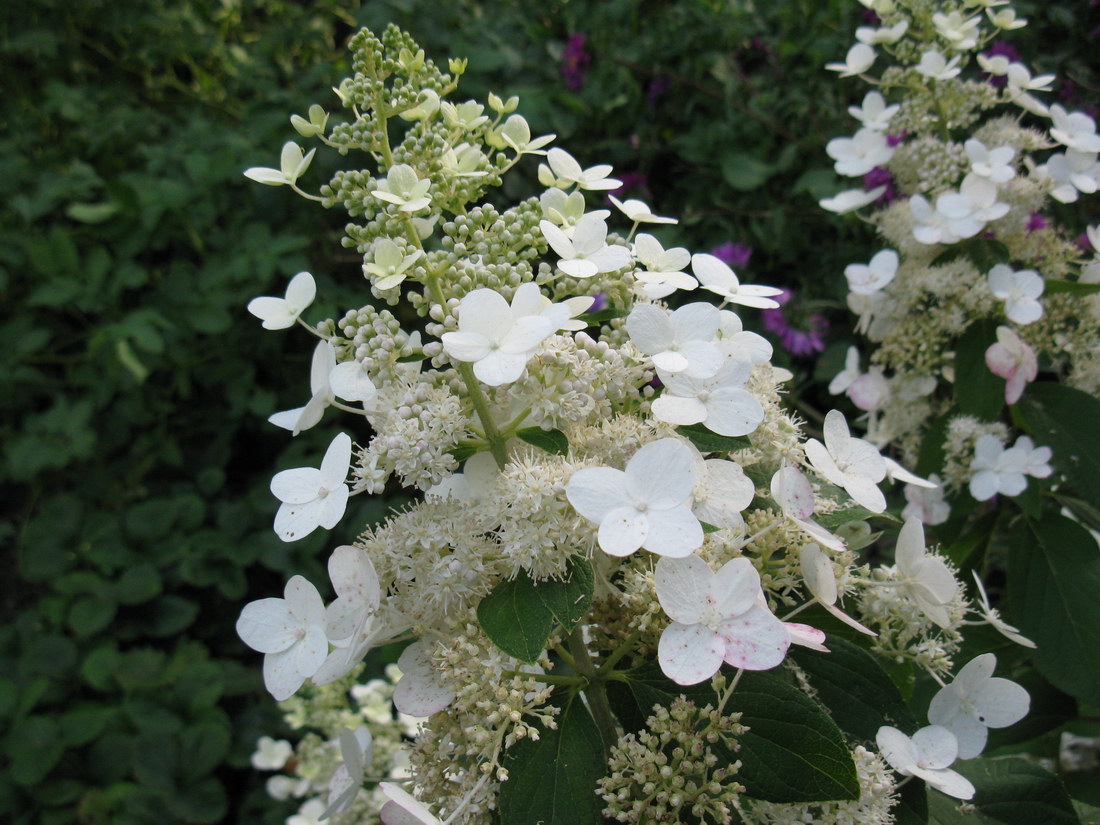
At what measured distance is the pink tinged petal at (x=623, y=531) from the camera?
58 centimetres

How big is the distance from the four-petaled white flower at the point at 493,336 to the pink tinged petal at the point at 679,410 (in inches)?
4.0

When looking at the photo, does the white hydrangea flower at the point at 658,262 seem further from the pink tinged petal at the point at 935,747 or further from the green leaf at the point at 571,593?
the pink tinged petal at the point at 935,747

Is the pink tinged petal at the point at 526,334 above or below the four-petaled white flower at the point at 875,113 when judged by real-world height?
Answer: below

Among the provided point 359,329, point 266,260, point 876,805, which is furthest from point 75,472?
point 876,805

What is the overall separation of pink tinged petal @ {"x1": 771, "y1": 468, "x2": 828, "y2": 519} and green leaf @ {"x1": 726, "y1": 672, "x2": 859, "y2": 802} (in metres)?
0.13

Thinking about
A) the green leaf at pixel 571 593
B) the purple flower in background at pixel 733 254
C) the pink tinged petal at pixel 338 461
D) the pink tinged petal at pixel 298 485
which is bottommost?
the purple flower in background at pixel 733 254

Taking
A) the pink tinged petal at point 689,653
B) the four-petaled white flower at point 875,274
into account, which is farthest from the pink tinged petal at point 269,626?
the four-petaled white flower at point 875,274

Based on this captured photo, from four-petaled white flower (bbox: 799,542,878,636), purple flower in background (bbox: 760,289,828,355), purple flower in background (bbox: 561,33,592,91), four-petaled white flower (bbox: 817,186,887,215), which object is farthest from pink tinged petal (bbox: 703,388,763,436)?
purple flower in background (bbox: 561,33,592,91)

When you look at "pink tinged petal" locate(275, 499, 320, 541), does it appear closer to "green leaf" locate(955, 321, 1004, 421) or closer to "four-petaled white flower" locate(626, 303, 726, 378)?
"four-petaled white flower" locate(626, 303, 726, 378)

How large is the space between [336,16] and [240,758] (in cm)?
212

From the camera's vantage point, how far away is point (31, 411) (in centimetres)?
225

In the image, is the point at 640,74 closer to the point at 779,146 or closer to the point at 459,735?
the point at 779,146

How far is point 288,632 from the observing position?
72cm

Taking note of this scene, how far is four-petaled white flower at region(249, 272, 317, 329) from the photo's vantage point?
0.77m
